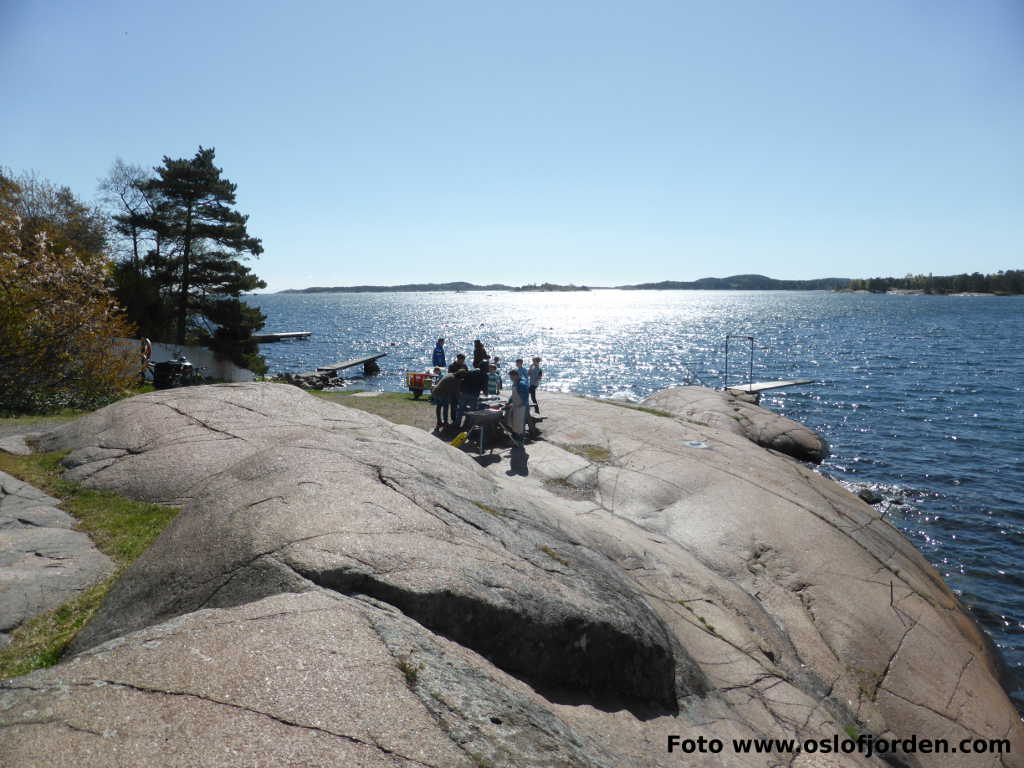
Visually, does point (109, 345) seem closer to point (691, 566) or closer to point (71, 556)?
point (71, 556)

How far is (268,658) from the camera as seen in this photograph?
3139mm

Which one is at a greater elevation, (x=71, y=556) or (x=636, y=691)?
(x=71, y=556)

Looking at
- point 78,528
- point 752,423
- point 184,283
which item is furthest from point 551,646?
point 184,283

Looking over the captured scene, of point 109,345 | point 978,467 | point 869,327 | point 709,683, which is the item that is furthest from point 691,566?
point 869,327

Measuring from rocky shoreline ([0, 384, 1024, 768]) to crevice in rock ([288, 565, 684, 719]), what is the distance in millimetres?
19

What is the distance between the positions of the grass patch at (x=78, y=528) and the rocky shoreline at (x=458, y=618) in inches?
14.2

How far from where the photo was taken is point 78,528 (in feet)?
24.4

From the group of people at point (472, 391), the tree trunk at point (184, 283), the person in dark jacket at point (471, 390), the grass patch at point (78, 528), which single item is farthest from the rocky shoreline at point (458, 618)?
the tree trunk at point (184, 283)

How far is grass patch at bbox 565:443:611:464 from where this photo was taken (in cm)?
1426

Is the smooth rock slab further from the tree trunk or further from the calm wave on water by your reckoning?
the tree trunk

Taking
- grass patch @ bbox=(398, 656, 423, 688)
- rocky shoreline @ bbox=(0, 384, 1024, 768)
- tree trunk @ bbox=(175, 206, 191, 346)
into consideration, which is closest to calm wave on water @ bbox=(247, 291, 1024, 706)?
rocky shoreline @ bbox=(0, 384, 1024, 768)

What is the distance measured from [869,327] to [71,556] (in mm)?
120456

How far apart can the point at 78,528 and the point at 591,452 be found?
1056 cm

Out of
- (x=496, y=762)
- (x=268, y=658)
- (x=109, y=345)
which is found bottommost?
(x=496, y=762)
